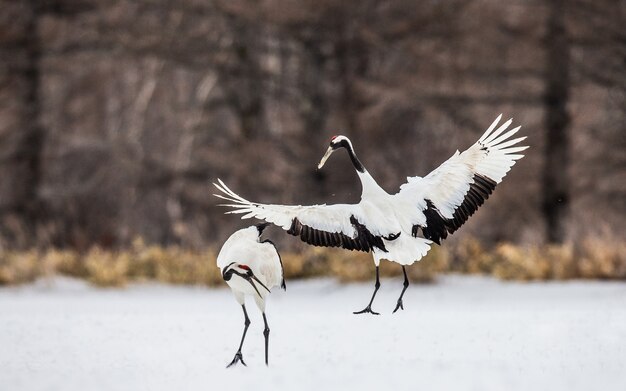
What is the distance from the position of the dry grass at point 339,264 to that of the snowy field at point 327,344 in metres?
1.11

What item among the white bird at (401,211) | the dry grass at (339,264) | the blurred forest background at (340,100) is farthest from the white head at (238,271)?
the blurred forest background at (340,100)

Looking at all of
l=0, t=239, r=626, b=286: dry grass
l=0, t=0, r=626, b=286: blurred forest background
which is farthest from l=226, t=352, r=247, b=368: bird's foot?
l=0, t=0, r=626, b=286: blurred forest background

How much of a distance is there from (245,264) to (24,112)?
12.0 m

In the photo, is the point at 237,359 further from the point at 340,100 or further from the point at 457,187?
the point at 340,100

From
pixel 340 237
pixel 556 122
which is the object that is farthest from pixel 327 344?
pixel 556 122

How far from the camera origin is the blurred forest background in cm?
1459

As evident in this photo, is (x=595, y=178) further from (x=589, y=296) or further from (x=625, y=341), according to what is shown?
(x=625, y=341)

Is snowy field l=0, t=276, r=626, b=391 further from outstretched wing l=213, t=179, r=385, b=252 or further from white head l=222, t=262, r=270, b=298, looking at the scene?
outstretched wing l=213, t=179, r=385, b=252

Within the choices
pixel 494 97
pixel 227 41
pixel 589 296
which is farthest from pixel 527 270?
pixel 227 41

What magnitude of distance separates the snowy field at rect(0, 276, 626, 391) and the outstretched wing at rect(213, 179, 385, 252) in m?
0.96

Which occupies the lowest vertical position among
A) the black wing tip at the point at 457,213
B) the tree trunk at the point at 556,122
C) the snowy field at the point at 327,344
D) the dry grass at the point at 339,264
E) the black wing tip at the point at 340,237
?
the snowy field at the point at 327,344

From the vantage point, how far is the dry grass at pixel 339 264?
11.7 meters

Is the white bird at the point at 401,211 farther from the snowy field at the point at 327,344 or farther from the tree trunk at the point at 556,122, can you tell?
the tree trunk at the point at 556,122

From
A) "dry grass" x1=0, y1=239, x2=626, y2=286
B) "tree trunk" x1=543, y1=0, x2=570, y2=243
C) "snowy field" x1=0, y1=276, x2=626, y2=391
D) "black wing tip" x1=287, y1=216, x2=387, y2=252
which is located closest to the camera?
"black wing tip" x1=287, y1=216, x2=387, y2=252
